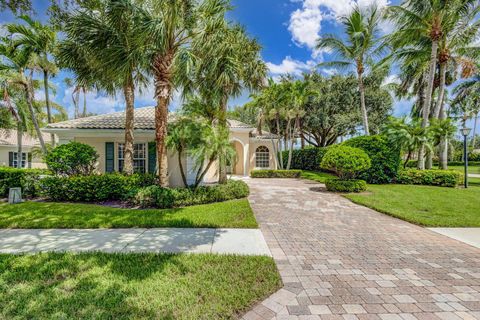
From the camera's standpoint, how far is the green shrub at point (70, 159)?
10008 mm

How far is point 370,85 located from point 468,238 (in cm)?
2378

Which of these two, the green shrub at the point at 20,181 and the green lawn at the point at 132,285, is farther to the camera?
the green shrub at the point at 20,181

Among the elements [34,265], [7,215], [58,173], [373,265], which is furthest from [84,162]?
[373,265]

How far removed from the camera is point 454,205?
8.94m

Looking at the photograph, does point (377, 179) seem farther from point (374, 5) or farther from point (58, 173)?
point (58, 173)

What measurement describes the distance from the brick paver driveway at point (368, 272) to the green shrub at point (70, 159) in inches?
345

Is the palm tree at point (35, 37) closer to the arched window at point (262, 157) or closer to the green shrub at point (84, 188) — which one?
the green shrub at point (84, 188)

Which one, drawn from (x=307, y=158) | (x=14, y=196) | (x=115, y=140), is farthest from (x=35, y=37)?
(x=307, y=158)

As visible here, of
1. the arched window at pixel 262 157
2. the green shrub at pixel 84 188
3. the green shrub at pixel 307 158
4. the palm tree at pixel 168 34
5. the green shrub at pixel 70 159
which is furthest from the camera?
the green shrub at pixel 307 158

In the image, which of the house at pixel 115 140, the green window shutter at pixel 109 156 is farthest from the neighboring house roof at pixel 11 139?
the green window shutter at pixel 109 156

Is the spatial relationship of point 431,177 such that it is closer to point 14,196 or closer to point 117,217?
point 117,217

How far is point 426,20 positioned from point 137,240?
19.3m

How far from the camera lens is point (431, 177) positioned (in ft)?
46.6

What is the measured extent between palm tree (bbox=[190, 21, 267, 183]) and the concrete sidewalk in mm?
5744
